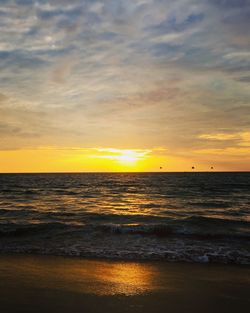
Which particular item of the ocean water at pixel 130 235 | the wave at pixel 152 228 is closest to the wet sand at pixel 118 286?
the ocean water at pixel 130 235

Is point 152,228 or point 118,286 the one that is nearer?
point 118,286

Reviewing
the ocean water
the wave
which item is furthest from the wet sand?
the wave

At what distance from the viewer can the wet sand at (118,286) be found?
599 cm

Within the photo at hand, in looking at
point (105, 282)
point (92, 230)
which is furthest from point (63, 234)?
point (105, 282)

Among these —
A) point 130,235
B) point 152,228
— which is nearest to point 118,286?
point 130,235

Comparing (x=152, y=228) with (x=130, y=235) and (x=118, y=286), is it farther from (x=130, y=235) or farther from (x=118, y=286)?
(x=118, y=286)

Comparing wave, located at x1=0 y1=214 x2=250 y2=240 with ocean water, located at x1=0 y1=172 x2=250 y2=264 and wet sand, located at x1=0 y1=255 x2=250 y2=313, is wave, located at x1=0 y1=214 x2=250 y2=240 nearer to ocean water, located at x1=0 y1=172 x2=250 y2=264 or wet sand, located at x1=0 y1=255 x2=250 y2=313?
ocean water, located at x1=0 y1=172 x2=250 y2=264

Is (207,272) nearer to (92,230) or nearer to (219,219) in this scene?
(92,230)

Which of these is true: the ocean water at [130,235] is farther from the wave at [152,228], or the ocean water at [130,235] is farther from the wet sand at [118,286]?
the wet sand at [118,286]

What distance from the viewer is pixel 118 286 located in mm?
7043

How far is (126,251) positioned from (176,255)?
1737mm

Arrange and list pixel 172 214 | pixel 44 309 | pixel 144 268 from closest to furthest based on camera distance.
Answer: pixel 44 309, pixel 144 268, pixel 172 214

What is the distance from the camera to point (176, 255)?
10344 mm

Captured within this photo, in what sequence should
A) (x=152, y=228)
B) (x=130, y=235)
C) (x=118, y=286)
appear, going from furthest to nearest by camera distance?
1. (x=152, y=228)
2. (x=130, y=235)
3. (x=118, y=286)
